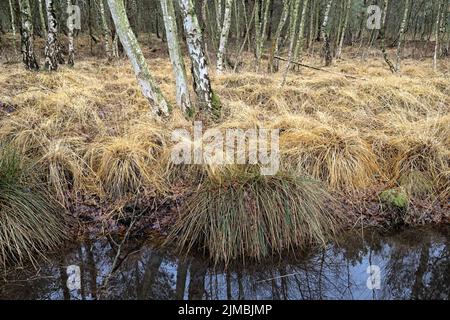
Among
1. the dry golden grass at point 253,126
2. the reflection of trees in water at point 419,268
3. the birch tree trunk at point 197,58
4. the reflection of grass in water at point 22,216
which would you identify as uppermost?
the birch tree trunk at point 197,58

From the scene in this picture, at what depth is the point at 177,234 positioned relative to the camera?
13.3 feet

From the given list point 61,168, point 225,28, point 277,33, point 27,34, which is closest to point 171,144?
point 61,168

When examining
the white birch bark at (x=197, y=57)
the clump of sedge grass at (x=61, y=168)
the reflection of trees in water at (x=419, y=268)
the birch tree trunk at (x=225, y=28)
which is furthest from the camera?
the birch tree trunk at (x=225, y=28)

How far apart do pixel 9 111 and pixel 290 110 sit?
179 inches

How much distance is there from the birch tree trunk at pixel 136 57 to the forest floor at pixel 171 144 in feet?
0.84

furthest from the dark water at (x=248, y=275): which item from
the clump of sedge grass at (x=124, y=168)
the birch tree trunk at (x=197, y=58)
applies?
the birch tree trunk at (x=197, y=58)

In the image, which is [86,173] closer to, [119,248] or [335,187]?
[119,248]

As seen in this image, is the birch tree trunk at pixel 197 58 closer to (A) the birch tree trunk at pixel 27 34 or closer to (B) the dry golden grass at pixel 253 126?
(B) the dry golden grass at pixel 253 126

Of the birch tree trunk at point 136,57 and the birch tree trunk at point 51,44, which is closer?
the birch tree trunk at point 136,57

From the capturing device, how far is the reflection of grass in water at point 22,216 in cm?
371

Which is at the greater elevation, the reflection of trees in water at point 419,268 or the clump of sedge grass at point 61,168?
the clump of sedge grass at point 61,168

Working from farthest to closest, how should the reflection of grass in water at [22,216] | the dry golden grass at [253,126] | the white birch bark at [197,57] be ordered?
the white birch bark at [197,57]
the dry golden grass at [253,126]
the reflection of grass in water at [22,216]

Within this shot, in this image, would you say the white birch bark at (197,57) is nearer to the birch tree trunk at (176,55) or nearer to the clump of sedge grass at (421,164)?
the birch tree trunk at (176,55)

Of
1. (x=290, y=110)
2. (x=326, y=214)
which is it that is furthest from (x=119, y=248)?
(x=290, y=110)
